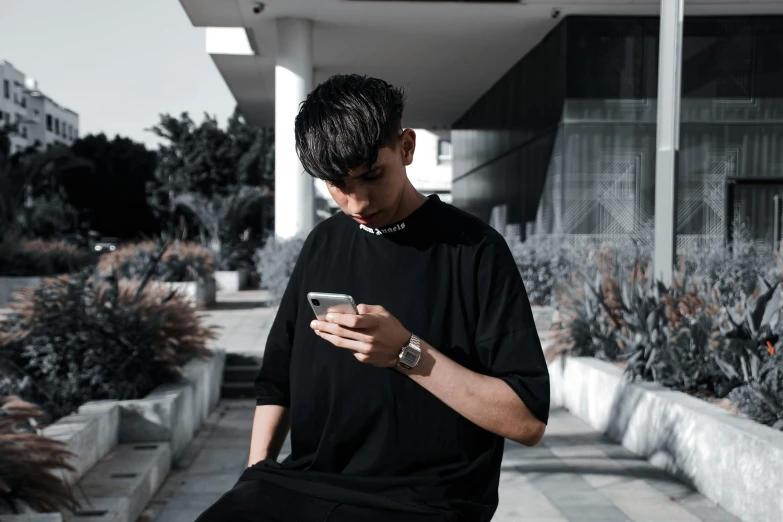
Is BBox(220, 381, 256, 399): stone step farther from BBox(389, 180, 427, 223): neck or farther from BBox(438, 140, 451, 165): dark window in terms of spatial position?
BBox(438, 140, 451, 165): dark window

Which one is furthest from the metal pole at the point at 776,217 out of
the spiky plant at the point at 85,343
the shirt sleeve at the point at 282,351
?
the shirt sleeve at the point at 282,351

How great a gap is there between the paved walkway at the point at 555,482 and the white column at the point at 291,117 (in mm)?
10122

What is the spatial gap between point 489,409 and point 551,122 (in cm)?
1646

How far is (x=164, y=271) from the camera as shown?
61.3ft

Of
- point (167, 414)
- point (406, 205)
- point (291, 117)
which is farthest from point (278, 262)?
point (406, 205)

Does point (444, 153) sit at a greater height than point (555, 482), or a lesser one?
greater

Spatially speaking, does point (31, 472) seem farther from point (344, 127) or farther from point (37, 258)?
point (37, 258)

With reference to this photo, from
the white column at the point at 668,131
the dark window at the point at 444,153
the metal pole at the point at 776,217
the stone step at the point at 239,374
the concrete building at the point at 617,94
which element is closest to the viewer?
the white column at the point at 668,131

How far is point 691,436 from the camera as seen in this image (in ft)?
17.6

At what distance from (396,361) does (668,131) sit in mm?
6779

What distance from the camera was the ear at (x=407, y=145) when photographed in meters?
1.99

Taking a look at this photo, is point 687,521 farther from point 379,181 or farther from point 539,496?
point 379,181

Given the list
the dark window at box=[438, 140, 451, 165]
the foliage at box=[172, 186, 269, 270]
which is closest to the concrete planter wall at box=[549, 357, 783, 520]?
the foliage at box=[172, 186, 269, 270]

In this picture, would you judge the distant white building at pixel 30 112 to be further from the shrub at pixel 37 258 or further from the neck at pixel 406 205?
the neck at pixel 406 205
